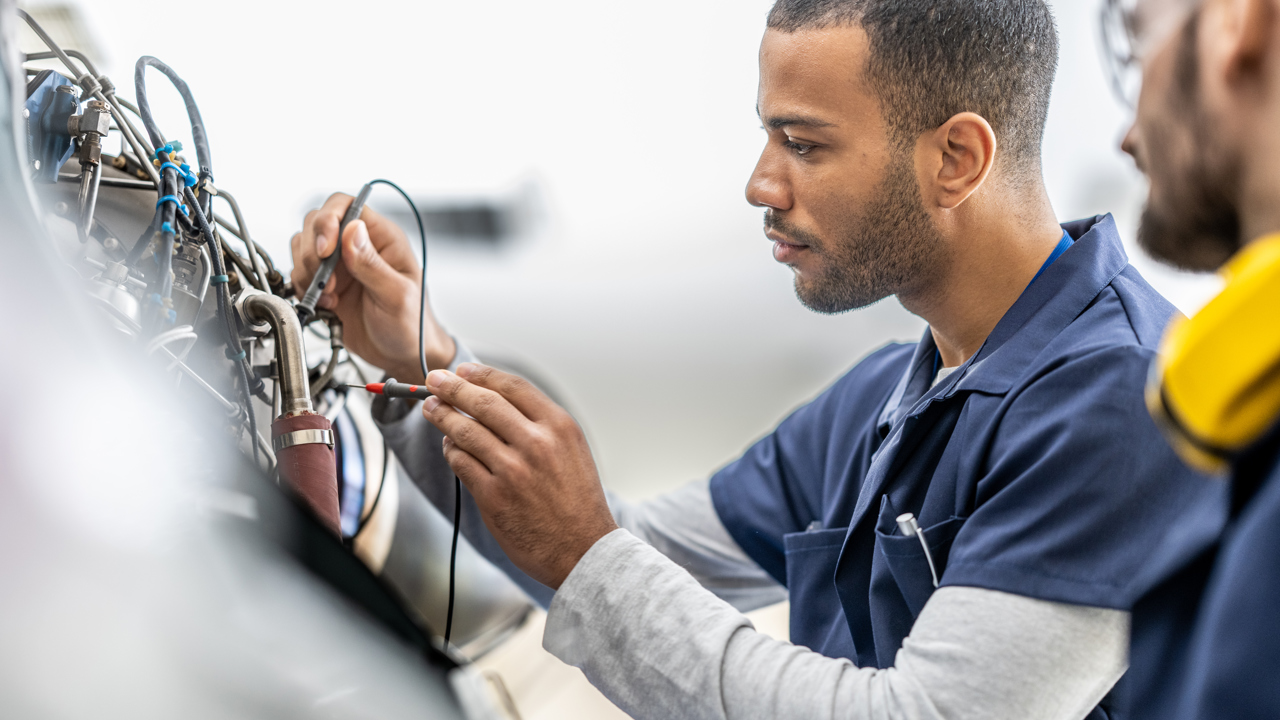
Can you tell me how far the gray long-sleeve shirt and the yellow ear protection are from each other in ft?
0.82

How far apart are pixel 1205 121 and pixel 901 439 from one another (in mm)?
316

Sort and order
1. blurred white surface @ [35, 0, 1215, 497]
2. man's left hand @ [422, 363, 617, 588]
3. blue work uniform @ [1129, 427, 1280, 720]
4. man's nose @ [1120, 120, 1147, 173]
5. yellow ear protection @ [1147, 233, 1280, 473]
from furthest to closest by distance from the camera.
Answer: blurred white surface @ [35, 0, 1215, 497], man's left hand @ [422, 363, 617, 588], man's nose @ [1120, 120, 1147, 173], blue work uniform @ [1129, 427, 1280, 720], yellow ear protection @ [1147, 233, 1280, 473]

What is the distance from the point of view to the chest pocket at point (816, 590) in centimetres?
77

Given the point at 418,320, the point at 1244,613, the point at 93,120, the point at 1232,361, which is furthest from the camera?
the point at 418,320

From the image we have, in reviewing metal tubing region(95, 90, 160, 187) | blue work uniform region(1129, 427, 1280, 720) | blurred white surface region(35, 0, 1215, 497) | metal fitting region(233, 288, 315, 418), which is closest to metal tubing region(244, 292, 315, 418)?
metal fitting region(233, 288, 315, 418)

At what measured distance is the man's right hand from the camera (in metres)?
0.80

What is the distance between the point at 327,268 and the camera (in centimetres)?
79

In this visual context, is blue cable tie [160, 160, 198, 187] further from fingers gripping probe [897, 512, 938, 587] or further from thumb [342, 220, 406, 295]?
fingers gripping probe [897, 512, 938, 587]

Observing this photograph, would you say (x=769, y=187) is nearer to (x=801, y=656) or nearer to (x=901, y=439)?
(x=901, y=439)

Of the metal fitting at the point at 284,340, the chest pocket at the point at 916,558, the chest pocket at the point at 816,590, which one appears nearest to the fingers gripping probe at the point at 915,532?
the chest pocket at the point at 916,558

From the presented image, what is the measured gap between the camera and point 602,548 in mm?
637

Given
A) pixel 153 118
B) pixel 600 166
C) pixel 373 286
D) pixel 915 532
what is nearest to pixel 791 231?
pixel 915 532

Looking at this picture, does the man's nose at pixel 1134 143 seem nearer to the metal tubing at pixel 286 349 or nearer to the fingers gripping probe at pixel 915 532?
the fingers gripping probe at pixel 915 532

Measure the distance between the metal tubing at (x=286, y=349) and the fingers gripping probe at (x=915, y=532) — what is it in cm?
44
